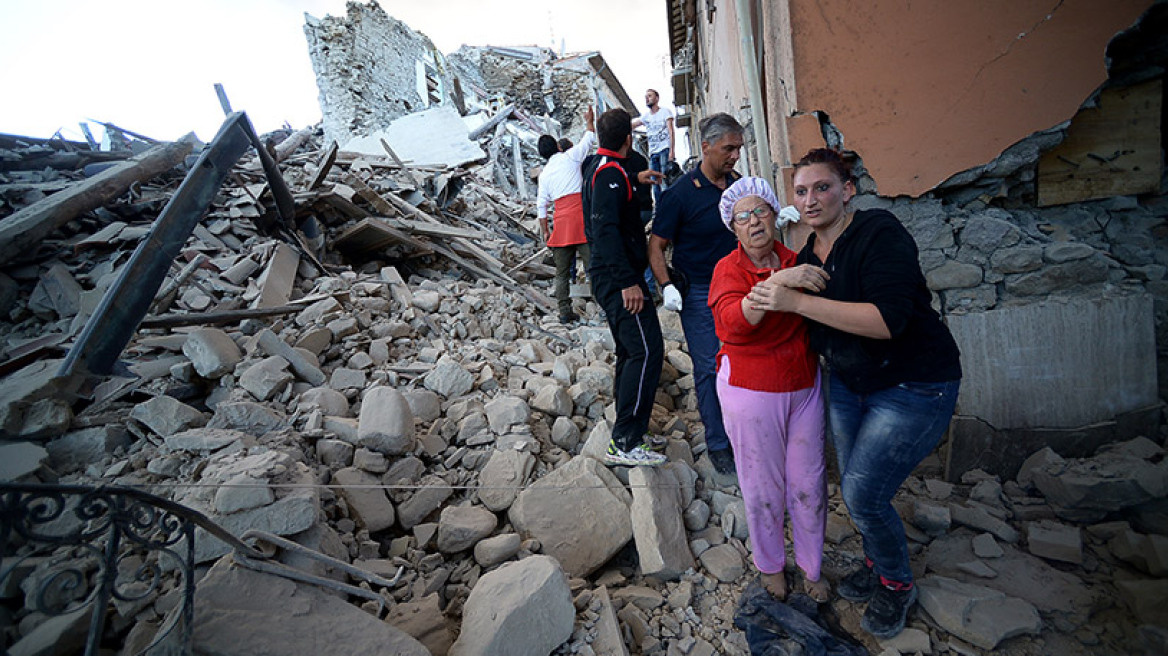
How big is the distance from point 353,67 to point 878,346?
16.4m

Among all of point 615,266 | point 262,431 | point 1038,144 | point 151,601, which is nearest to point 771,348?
point 615,266

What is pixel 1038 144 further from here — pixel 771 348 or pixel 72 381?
pixel 72 381

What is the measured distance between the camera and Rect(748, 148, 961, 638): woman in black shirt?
158cm

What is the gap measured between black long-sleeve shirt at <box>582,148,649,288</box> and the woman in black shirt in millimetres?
1027

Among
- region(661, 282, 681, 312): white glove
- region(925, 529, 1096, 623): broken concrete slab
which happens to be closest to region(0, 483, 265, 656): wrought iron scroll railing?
→ region(661, 282, 681, 312): white glove

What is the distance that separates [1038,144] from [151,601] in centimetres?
446

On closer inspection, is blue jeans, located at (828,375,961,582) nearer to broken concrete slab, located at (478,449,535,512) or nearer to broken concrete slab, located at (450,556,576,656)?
broken concrete slab, located at (450,556,576,656)

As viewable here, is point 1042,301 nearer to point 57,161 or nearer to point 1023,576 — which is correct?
point 1023,576

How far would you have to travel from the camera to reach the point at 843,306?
159cm

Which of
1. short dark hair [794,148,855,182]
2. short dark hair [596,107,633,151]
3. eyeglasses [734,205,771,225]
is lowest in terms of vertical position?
eyeglasses [734,205,771,225]

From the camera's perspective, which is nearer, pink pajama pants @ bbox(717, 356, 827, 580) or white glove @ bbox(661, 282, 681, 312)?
pink pajama pants @ bbox(717, 356, 827, 580)

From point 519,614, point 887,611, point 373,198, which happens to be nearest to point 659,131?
point 373,198

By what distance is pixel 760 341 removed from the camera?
6.06 feet

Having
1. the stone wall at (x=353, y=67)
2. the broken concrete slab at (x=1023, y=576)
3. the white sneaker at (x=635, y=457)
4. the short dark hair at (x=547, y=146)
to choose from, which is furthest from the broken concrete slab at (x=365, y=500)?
the stone wall at (x=353, y=67)
